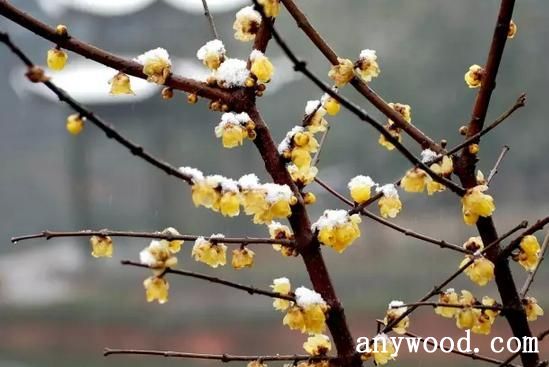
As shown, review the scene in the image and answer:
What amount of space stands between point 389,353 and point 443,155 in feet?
0.44

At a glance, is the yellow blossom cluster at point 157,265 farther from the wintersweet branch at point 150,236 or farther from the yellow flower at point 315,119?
the yellow flower at point 315,119

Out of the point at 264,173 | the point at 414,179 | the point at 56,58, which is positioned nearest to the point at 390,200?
the point at 414,179

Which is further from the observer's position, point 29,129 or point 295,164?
point 29,129

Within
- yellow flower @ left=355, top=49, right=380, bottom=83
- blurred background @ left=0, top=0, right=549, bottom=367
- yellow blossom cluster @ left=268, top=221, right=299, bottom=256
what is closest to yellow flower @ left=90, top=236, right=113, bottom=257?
yellow blossom cluster @ left=268, top=221, right=299, bottom=256

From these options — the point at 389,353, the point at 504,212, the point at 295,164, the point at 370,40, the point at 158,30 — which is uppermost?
the point at 158,30

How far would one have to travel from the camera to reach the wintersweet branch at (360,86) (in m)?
0.45

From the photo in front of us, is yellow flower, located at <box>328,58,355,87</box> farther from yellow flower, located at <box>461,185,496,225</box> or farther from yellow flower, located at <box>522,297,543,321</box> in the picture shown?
yellow flower, located at <box>522,297,543,321</box>

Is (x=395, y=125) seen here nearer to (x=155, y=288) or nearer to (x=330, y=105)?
(x=330, y=105)

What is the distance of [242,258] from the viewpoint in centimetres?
45

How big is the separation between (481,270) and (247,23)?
227 mm

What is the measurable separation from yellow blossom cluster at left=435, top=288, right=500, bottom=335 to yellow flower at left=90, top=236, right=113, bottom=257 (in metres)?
0.24

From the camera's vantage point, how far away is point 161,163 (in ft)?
1.11

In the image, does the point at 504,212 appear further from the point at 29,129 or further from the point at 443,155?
the point at 29,129

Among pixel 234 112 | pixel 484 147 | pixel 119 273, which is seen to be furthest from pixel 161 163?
pixel 119 273
